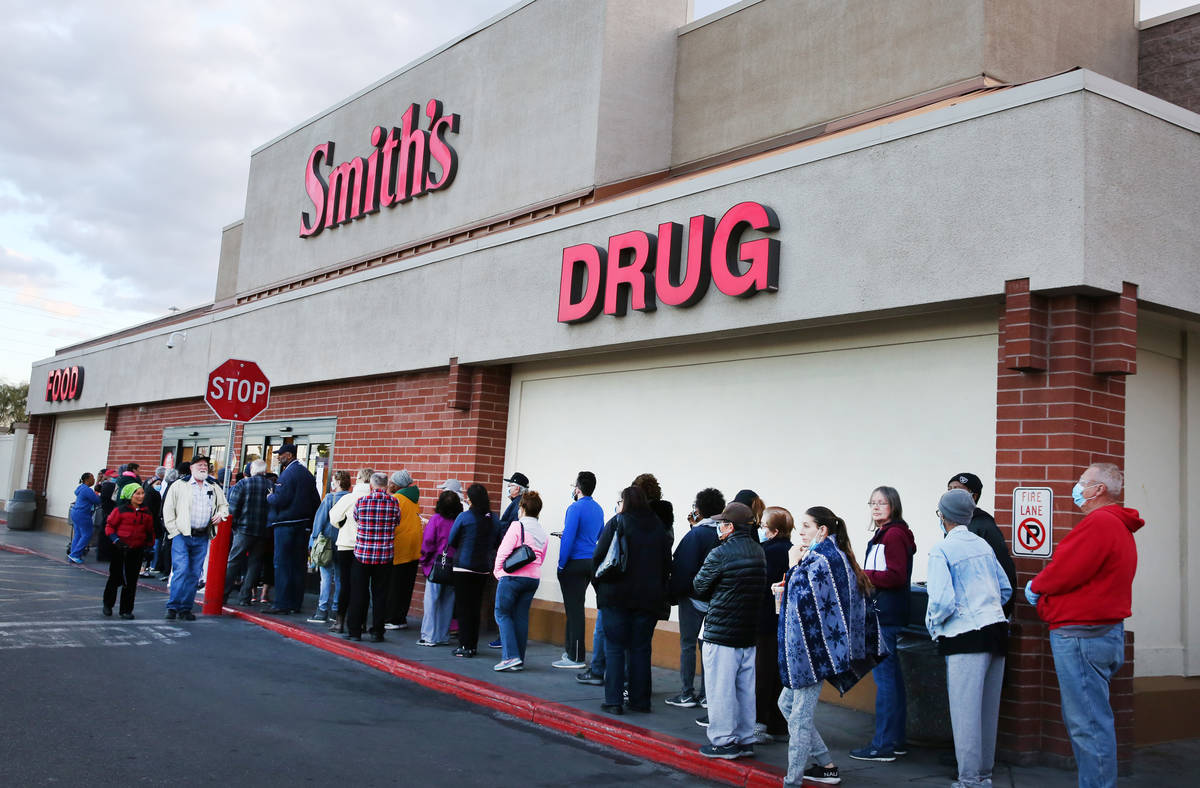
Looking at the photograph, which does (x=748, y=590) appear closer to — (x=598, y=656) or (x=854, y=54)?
(x=598, y=656)

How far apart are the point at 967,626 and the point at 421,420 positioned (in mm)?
9937

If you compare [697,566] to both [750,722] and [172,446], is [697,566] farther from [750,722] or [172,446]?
[172,446]

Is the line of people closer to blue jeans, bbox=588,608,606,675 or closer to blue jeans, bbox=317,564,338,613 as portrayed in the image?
blue jeans, bbox=588,608,606,675

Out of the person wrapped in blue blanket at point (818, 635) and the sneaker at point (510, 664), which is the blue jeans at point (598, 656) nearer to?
the sneaker at point (510, 664)

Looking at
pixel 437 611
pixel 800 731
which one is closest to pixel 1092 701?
pixel 800 731

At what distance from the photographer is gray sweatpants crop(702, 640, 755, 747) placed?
7.02 meters

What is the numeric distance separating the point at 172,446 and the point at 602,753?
1847 centimetres

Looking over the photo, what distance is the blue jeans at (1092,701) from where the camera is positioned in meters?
5.97

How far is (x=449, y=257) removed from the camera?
14.7m

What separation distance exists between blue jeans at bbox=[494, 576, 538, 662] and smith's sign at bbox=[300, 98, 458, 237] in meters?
8.51

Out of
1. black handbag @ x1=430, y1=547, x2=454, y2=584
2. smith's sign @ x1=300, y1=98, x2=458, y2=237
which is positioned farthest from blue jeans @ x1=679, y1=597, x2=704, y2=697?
smith's sign @ x1=300, y1=98, x2=458, y2=237

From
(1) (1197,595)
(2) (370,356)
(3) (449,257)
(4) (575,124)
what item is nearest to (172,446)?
(2) (370,356)

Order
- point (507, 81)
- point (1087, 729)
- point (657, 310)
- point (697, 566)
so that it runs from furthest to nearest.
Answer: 1. point (507, 81)
2. point (657, 310)
3. point (697, 566)
4. point (1087, 729)

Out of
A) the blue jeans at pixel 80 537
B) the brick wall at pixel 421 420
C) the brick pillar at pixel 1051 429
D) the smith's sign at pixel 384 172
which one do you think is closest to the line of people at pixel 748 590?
the brick pillar at pixel 1051 429
